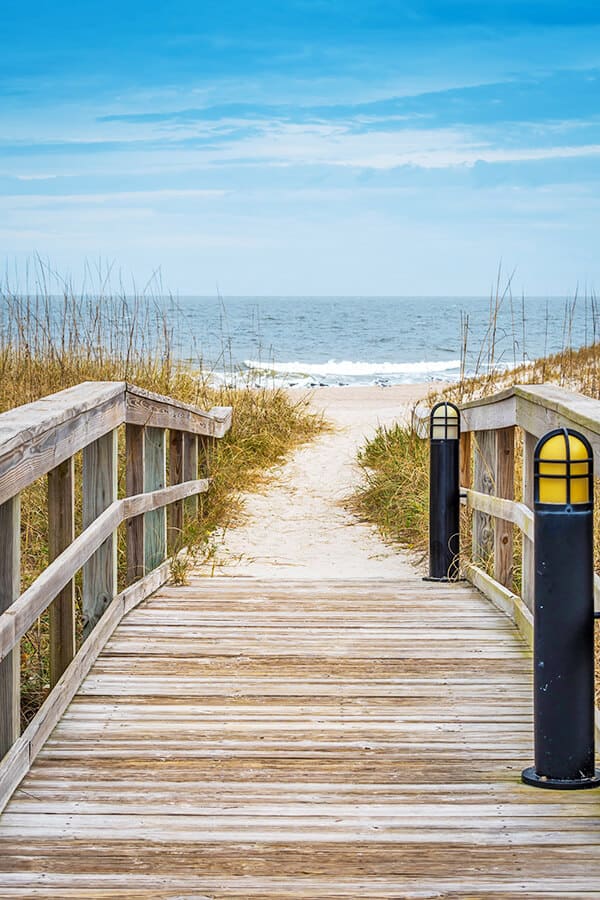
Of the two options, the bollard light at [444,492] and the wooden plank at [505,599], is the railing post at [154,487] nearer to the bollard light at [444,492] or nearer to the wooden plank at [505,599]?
the bollard light at [444,492]

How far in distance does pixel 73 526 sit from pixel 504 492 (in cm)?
214

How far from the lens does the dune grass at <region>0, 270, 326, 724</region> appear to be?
6.45 meters

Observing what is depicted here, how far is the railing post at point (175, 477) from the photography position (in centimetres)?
631

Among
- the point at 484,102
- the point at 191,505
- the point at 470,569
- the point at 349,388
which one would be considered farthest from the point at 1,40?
the point at 484,102

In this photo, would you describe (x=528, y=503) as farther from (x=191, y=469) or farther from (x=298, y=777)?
(x=191, y=469)

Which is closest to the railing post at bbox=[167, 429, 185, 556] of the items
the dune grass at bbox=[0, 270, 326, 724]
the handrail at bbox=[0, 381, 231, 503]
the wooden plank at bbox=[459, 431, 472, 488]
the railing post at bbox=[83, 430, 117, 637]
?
the dune grass at bbox=[0, 270, 326, 724]

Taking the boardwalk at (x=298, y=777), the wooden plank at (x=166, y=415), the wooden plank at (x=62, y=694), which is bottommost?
the boardwalk at (x=298, y=777)

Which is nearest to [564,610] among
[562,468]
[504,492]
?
[562,468]

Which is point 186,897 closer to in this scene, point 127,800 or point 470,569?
point 127,800

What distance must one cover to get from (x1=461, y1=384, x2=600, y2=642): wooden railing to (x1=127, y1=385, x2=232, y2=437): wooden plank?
1563 mm

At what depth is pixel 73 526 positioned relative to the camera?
3467 mm

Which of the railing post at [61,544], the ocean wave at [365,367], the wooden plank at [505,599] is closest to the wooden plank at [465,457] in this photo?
the wooden plank at [505,599]

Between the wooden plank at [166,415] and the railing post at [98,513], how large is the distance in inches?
16.3

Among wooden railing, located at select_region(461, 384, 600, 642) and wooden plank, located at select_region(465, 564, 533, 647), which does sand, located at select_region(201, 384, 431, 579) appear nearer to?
wooden railing, located at select_region(461, 384, 600, 642)
